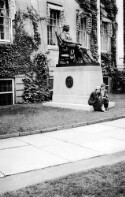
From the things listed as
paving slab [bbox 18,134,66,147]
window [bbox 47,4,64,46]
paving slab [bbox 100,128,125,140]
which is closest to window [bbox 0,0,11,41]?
window [bbox 47,4,64,46]

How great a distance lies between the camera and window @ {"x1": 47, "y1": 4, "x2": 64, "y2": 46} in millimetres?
17258

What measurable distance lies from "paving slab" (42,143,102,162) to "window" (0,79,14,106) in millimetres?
9156

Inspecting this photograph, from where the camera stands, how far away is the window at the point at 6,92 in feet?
49.3

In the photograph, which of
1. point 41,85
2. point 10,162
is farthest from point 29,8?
point 10,162

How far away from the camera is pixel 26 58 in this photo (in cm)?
1586

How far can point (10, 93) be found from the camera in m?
15.3

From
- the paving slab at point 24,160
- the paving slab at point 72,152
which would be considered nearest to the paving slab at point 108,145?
the paving slab at point 72,152

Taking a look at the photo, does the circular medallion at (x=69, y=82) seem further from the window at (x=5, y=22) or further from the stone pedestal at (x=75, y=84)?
the window at (x=5, y=22)

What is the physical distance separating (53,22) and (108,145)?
41.8 feet

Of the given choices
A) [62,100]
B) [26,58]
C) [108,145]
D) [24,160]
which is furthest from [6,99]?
[24,160]

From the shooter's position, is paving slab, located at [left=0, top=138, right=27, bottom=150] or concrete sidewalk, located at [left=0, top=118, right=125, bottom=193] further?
→ paving slab, located at [left=0, top=138, right=27, bottom=150]

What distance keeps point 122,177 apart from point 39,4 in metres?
14.3

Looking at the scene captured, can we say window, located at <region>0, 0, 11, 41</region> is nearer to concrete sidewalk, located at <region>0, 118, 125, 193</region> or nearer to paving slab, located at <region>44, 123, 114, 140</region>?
paving slab, located at <region>44, 123, 114, 140</region>

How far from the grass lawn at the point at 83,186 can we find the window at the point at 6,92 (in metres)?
11.3
